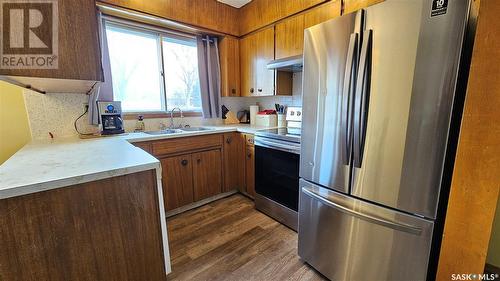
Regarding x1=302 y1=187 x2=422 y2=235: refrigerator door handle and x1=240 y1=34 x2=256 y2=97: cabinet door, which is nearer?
x1=302 y1=187 x2=422 y2=235: refrigerator door handle

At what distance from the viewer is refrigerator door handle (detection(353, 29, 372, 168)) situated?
1093mm

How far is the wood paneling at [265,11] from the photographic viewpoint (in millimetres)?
2129

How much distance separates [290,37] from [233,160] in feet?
5.12

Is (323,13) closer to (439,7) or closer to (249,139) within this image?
(439,7)

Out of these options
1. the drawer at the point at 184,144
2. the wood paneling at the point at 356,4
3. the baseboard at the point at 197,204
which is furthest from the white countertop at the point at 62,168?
the wood paneling at the point at 356,4

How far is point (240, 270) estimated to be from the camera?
1.55 meters

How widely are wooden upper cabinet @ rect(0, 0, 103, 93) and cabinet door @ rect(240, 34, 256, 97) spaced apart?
1.95m

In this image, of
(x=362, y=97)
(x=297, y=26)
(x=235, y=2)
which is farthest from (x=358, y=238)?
(x=235, y=2)

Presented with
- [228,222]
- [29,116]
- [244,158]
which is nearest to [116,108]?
[29,116]

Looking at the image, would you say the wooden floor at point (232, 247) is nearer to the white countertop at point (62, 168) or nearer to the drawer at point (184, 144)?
the drawer at point (184, 144)

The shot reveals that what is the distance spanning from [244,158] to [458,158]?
6.39 feet

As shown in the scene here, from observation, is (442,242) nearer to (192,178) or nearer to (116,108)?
(192,178)

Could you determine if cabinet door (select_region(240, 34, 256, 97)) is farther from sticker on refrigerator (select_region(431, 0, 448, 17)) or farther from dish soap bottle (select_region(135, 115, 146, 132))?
sticker on refrigerator (select_region(431, 0, 448, 17))

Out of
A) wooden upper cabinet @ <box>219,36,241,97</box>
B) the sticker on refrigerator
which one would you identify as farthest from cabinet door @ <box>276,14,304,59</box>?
the sticker on refrigerator
